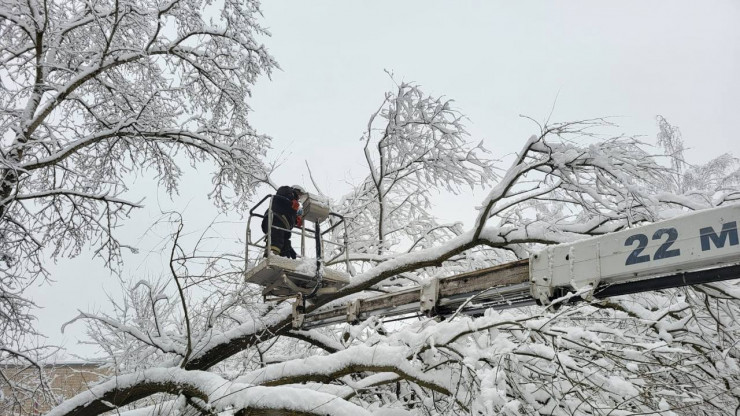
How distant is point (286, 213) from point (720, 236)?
Result: 5.15m

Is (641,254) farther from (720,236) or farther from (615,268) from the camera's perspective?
(720,236)

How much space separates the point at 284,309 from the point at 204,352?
127cm

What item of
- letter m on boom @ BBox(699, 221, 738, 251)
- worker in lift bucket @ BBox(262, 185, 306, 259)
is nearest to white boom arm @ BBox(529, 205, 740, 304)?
letter m on boom @ BBox(699, 221, 738, 251)

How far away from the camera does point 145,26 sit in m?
7.94

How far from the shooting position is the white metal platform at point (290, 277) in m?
6.88

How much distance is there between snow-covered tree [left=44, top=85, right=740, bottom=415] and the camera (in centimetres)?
377

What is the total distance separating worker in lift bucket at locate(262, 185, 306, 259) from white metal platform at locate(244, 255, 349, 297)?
40 centimetres

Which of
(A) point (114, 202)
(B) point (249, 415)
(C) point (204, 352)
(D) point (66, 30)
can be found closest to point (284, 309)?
(C) point (204, 352)

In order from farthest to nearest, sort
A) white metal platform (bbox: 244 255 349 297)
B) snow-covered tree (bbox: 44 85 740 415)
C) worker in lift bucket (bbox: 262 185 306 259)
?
worker in lift bucket (bbox: 262 185 306 259), white metal platform (bbox: 244 255 349 297), snow-covered tree (bbox: 44 85 740 415)

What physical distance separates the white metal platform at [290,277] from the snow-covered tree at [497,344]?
0.23m

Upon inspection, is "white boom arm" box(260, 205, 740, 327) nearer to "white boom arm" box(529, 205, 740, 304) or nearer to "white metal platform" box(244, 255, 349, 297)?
"white boom arm" box(529, 205, 740, 304)

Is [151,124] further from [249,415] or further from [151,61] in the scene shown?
[249,415]

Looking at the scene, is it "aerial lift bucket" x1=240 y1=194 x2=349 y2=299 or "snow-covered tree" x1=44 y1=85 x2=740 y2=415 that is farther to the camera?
"aerial lift bucket" x1=240 y1=194 x2=349 y2=299

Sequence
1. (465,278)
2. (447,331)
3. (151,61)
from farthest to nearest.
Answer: (151,61) < (465,278) < (447,331)
